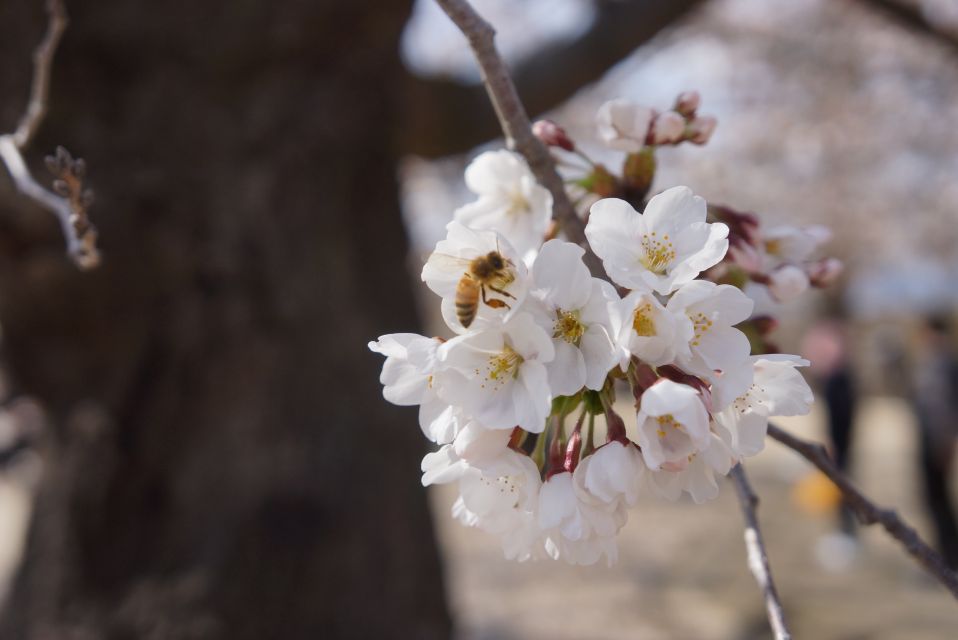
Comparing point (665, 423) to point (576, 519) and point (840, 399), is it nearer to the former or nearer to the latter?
point (576, 519)

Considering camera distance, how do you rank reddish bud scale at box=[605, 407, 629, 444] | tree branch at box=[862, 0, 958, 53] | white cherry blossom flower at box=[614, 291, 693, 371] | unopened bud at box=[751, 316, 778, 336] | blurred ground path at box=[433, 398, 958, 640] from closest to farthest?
white cherry blossom flower at box=[614, 291, 693, 371], reddish bud scale at box=[605, 407, 629, 444], unopened bud at box=[751, 316, 778, 336], tree branch at box=[862, 0, 958, 53], blurred ground path at box=[433, 398, 958, 640]

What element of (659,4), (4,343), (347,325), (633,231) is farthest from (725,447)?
(659,4)

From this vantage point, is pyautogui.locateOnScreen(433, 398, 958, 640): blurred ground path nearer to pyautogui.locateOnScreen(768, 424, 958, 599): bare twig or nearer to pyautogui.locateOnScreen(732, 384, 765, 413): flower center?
pyautogui.locateOnScreen(768, 424, 958, 599): bare twig

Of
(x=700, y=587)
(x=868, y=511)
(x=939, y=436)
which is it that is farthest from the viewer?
(x=700, y=587)

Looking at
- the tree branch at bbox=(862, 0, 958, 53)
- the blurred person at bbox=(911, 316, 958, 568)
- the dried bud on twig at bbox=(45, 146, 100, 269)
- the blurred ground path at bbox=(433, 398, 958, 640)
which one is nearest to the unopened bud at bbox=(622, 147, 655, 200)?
the dried bud on twig at bbox=(45, 146, 100, 269)

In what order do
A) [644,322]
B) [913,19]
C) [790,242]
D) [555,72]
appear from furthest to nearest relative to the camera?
1. [913,19]
2. [555,72]
3. [790,242]
4. [644,322]

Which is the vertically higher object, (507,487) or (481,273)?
(481,273)

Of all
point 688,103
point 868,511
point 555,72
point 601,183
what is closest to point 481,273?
point 601,183
